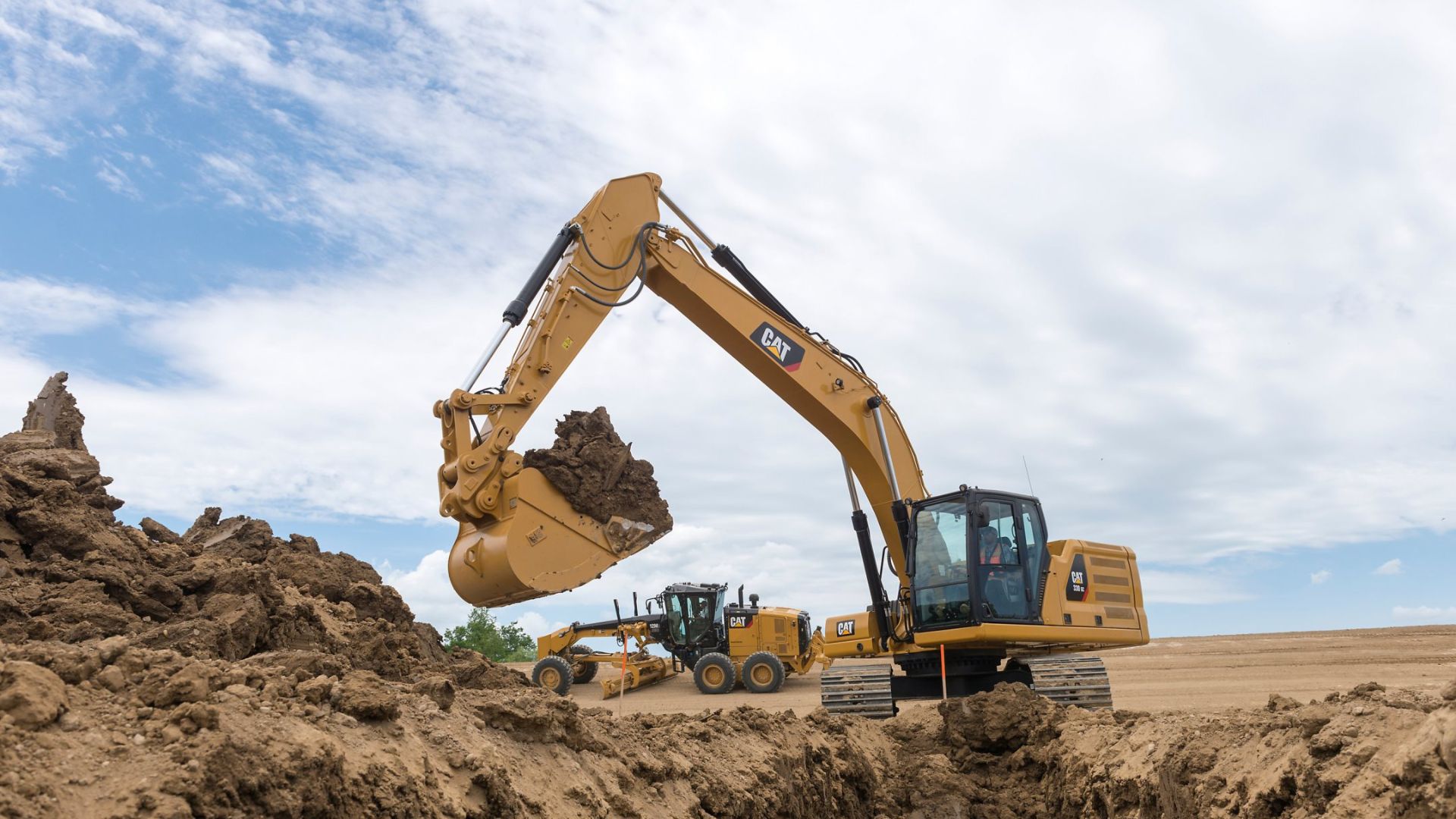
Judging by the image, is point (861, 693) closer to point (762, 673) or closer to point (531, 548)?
point (531, 548)

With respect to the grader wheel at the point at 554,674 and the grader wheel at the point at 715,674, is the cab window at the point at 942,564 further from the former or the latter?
the grader wheel at the point at 554,674

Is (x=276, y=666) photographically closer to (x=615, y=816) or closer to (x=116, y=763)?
(x=116, y=763)

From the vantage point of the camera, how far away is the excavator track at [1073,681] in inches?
387

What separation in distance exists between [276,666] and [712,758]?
111 inches

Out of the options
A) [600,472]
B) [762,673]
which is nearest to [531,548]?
[600,472]

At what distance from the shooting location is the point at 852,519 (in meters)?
11.3

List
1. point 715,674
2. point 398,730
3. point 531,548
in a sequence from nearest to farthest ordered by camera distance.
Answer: point 398,730
point 531,548
point 715,674

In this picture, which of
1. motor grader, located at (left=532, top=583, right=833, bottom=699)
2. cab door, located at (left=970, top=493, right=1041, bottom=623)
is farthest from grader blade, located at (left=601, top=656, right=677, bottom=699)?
cab door, located at (left=970, top=493, right=1041, bottom=623)

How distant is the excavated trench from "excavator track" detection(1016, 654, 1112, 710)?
1.48 metres

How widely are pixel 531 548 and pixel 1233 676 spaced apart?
1565 centimetres

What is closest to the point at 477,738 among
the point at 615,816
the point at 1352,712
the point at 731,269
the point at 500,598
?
the point at 615,816

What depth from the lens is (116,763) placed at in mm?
3090

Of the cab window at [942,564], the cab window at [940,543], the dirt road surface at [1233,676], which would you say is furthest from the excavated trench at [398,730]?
the dirt road surface at [1233,676]

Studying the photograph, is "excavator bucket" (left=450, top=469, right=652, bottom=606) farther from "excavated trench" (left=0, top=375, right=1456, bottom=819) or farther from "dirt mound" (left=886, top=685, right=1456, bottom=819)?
"dirt mound" (left=886, top=685, right=1456, bottom=819)
